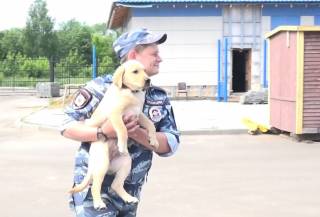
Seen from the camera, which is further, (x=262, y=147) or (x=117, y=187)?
(x=262, y=147)

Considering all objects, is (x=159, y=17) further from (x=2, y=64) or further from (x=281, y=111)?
(x=2, y=64)

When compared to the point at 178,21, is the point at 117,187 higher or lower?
lower

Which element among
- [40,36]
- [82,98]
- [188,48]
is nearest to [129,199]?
[82,98]


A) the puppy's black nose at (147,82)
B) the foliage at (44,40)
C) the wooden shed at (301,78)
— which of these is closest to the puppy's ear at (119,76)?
the puppy's black nose at (147,82)

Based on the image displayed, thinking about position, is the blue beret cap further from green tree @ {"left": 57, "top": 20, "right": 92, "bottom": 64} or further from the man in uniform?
green tree @ {"left": 57, "top": 20, "right": 92, "bottom": 64}

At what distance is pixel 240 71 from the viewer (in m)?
33.9

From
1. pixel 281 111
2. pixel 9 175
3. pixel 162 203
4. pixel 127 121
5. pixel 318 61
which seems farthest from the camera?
pixel 281 111

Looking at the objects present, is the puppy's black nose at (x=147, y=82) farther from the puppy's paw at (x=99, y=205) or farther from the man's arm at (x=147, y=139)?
the puppy's paw at (x=99, y=205)

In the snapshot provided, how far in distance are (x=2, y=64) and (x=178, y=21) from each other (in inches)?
847

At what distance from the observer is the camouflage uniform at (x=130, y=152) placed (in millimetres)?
3236

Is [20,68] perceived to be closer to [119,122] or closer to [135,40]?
[135,40]

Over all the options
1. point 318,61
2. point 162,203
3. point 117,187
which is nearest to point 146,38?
point 117,187

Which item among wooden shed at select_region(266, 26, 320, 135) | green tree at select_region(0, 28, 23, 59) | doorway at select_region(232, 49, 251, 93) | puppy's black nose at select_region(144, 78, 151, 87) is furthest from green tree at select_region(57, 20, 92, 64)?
puppy's black nose at select_region(144, 78, 151, 87)

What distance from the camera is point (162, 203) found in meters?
7.62
